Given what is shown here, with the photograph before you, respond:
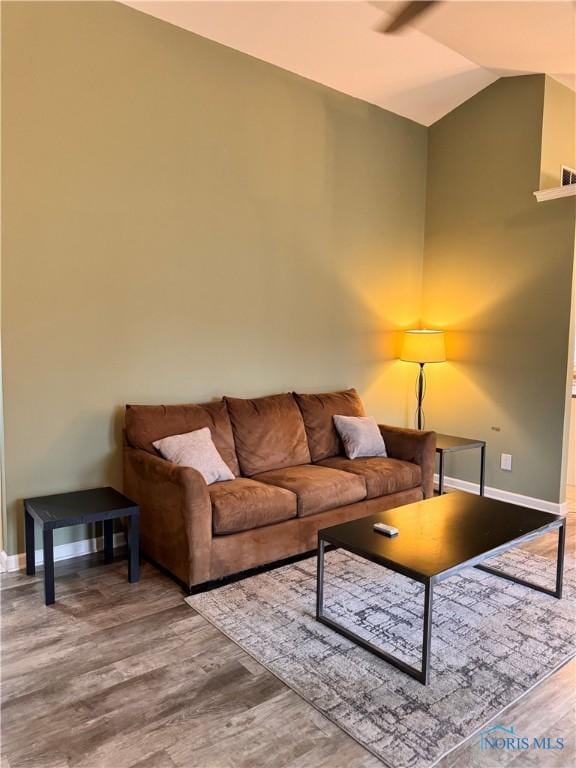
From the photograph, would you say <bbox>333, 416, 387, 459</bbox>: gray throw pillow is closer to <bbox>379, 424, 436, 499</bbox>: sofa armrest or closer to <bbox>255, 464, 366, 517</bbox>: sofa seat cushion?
<bbox>379, 424, 436, 499</bbox>: sofa armrest

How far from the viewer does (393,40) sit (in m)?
3.79

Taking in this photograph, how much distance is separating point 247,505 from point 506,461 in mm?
2565

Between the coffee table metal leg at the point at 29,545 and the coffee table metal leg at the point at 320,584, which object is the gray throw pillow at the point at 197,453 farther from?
the coffee table metal leg at the point at 320,584

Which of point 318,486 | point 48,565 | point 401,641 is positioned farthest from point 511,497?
point 48,565

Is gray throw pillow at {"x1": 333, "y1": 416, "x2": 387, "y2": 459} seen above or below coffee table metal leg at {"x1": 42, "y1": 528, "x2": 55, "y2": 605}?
above

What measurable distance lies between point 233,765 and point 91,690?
67cm

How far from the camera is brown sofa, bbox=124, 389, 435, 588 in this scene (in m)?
2.84

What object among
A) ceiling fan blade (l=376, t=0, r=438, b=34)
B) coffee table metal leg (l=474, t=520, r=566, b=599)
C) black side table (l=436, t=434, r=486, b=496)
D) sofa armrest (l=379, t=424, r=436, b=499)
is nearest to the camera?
ceiling fan blade (l=376, t=0, r=438, b=34)

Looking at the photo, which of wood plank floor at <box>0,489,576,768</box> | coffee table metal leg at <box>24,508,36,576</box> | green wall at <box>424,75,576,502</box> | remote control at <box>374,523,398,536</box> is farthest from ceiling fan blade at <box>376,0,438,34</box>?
coffee table metal leg at <box>24,508,36,576</box>

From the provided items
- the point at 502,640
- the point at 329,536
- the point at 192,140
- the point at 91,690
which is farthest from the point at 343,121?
the point at 91,690

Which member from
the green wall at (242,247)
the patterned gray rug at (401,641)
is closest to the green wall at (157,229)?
the green wall at (242,247)

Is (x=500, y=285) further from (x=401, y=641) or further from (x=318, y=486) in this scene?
(x=401, y=641)

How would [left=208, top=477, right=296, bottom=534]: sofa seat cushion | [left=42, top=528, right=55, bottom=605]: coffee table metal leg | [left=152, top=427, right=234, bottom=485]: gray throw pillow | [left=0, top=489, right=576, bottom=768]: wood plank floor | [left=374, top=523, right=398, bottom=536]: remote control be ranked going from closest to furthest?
[left=0, top=489, right=576, bottom=768]: wood plank floor
[left=374, top=523, right=398, bottom=536]: remote control
[left=42, top=528, right=55, bottom=605]: coffee table metal leg
[left=208, top=477, right=296, bottom=534]: sofa seat cushion
[left=152, top=427, right=234, bottom=485]: gray throw pillow

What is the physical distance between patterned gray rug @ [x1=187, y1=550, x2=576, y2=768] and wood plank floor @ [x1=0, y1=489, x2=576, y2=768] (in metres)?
0.07
